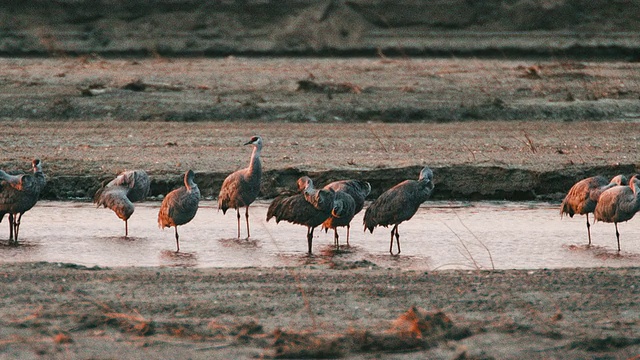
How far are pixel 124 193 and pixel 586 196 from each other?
5.33m

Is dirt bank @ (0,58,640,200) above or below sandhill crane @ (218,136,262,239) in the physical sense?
above

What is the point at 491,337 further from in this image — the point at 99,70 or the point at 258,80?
the point at 99,70

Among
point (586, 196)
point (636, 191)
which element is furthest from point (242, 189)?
point (636, 191)

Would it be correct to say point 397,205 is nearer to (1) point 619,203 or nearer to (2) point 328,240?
(2) point 328,240

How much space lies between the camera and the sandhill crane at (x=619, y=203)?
1200cm

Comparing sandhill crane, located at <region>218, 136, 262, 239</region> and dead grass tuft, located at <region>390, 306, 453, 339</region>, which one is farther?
sandhill crane, located at <region>218, 136, 262, 239</region>

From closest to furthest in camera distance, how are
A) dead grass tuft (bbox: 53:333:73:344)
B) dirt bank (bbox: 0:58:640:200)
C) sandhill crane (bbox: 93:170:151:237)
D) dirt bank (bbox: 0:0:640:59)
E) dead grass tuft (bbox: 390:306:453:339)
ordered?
dead grass tuft (bbox: 53:333:73:344)
dead grass tuft (bbox: 390:306:453:339)
sandhill crane (bbox: 93:170:151:237)
dirt bank (bbox: 0:58:640:200)
dirt bank (bbox: 0:0:640:59)

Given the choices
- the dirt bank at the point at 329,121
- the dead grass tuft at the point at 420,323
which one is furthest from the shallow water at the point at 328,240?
the dead grass tuft at the point at 420,323

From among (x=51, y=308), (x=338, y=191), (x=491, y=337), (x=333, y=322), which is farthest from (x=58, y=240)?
(x=491, y=337)

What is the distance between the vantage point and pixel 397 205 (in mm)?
11875

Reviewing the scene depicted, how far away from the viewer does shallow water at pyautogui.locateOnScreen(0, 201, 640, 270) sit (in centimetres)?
1112

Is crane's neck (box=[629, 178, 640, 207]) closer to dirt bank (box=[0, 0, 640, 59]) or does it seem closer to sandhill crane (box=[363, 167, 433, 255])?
sandhill crane (box=[363, 167, 433, 255])

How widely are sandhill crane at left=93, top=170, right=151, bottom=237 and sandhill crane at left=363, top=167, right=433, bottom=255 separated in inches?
107

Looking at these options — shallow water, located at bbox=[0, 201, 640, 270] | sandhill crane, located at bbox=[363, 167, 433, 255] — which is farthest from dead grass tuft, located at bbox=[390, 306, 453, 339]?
sandhill crane, located at bbox=[363, 167, 433, 255]
